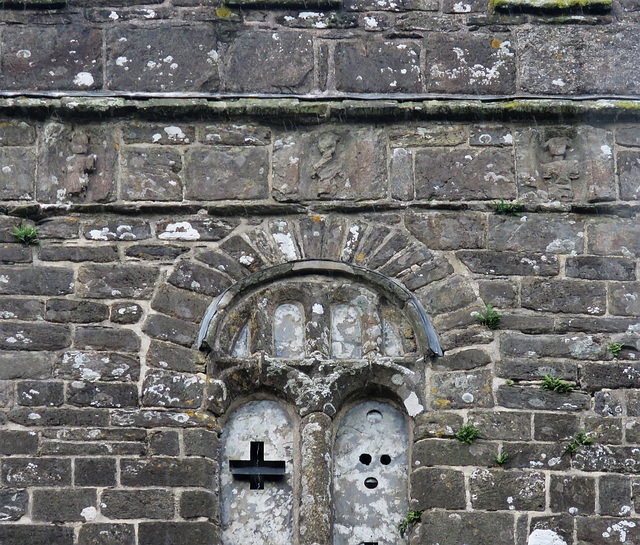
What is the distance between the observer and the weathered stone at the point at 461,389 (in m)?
7.93

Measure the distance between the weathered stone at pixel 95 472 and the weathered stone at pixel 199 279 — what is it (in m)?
1.15

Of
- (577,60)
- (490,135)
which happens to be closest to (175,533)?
(490,135)

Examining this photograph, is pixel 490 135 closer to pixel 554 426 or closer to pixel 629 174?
pixel 629 174

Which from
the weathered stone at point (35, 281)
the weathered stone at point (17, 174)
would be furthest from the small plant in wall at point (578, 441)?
the weathered stone at point (17, 174)

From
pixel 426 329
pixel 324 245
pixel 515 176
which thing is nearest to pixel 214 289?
pixel 324 245

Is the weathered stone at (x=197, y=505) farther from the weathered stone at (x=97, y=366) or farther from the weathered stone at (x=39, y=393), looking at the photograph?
the weathered stone at (x=39, y=393)

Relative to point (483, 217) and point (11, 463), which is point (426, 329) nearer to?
point (483, 217)

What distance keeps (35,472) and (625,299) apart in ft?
11.8

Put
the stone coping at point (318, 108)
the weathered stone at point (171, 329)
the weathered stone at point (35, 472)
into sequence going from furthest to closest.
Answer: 1. the stone coping at point (318, 108)
2. the weathered stone at point (171, 329)
3. the weathered stone at point (35, 472)

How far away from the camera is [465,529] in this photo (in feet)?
25.0

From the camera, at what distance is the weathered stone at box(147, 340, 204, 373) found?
7.97m

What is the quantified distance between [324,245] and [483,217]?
1.00m

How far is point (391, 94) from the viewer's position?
8633mm

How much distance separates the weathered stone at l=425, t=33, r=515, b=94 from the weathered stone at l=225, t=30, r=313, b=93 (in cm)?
79
